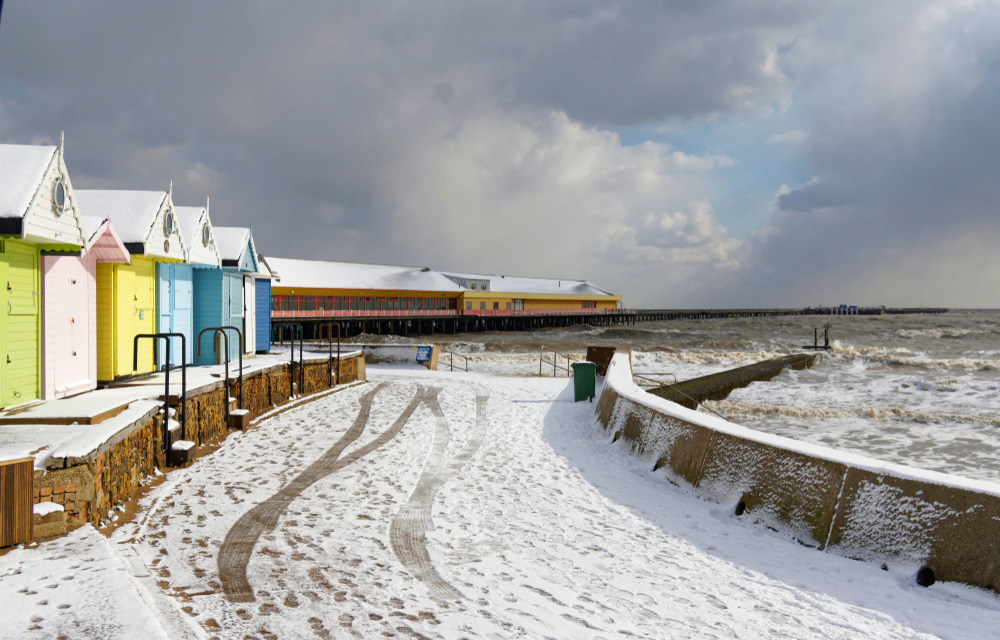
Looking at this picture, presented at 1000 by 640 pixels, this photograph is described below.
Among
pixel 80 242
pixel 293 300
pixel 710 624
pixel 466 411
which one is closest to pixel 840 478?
pixel 710 624

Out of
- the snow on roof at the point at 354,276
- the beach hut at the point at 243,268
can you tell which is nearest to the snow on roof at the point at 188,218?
the beach hut at the point at 243,268

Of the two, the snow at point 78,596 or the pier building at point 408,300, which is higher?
the pier building at point 408,300

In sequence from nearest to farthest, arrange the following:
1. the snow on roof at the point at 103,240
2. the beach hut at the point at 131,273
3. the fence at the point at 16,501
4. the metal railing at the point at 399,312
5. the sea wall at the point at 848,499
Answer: the sea wall at the point at 848,499
the fence at the point at 16,501
the snow on roof at the point at 103,240
the beach hut at the point at 131,273
the metal railing at the point at 399,312

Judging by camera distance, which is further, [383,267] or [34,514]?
[383,267]

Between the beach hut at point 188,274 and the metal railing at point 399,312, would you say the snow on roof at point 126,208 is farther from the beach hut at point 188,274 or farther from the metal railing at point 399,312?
the metal railing at point 399,312

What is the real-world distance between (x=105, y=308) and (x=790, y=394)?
20.7 metres

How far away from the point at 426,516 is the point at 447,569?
130 centimetres

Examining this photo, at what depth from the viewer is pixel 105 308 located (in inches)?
427

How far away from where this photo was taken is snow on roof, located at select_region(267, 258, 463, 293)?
50.5m

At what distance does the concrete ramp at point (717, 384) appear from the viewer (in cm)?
1589

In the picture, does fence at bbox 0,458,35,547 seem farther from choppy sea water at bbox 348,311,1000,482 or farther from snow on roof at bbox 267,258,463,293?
snow on roof at bbox 267,258,463,293

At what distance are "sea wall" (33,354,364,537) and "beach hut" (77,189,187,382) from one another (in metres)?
2.07

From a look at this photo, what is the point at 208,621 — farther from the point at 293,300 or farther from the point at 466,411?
the point at 293,300

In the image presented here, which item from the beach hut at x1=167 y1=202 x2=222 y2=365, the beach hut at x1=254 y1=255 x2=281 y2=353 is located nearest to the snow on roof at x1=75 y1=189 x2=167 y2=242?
the beach hut at x1=167 y1=202 x2=222 y2=365
